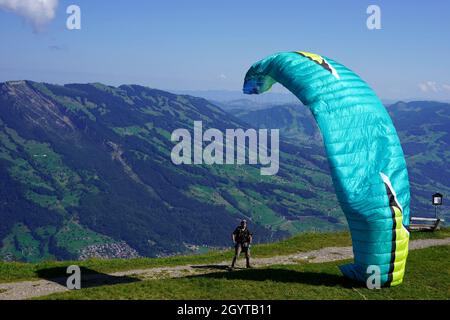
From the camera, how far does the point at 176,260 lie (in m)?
32.9

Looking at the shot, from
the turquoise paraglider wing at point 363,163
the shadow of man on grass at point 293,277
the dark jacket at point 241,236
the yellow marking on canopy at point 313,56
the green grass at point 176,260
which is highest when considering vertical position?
the yellow marking on canopy at point 313,56

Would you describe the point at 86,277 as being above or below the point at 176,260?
above

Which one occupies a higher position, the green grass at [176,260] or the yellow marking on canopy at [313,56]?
the yellow marking on canopy at [313,56]

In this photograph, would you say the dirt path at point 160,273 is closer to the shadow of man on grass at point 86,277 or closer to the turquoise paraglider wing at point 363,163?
the shadow of man on grass at point 86,277

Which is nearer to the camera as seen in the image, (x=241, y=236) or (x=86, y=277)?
(x=86, y=277)

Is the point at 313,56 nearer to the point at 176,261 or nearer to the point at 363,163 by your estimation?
the point at 363,163

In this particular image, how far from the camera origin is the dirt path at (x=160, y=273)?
79.9 feet

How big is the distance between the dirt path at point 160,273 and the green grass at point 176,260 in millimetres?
1080

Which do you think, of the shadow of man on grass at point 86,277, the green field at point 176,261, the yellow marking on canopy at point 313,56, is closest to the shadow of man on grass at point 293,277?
the green field at point 176,261

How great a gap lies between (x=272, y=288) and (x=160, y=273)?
9.55 metres

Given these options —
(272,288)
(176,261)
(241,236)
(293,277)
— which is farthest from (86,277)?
(293,277)

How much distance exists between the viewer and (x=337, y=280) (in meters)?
23.5
